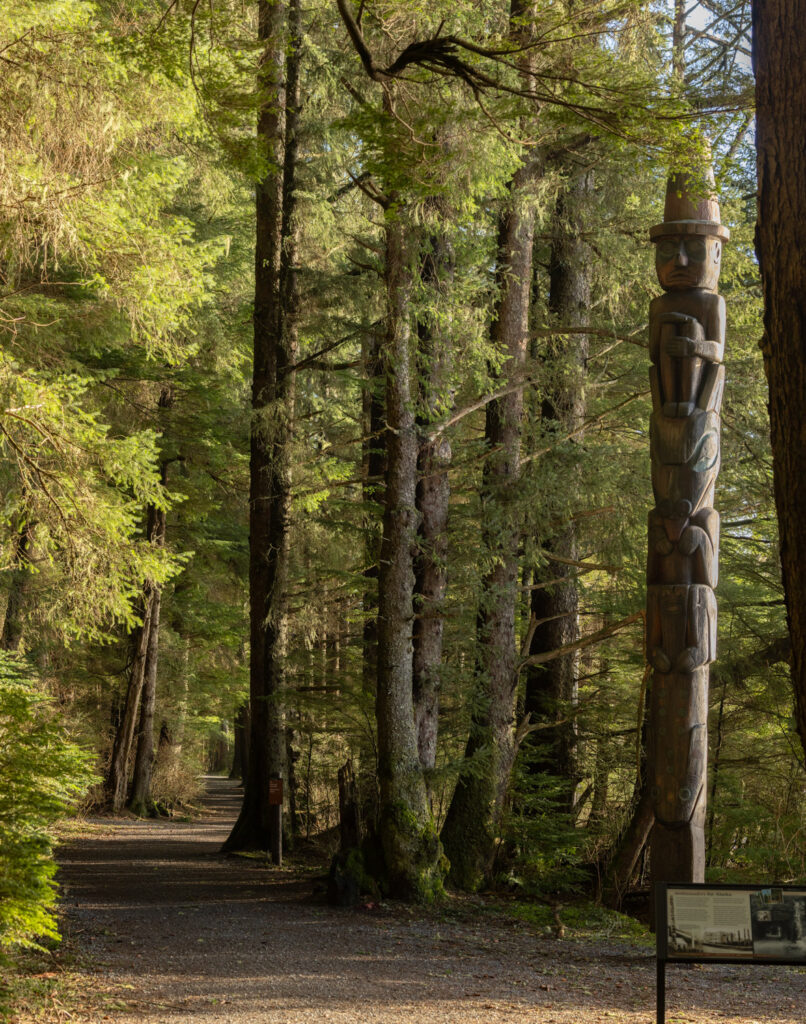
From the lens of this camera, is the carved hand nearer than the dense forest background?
No

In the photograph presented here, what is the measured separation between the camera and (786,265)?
3934mm

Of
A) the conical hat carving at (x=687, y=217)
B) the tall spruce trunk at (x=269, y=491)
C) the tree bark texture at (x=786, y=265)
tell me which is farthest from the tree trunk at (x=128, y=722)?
the tree bark texture at (x=786, y=265)

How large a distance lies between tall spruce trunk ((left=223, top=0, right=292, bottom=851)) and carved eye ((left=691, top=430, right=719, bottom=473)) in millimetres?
6460

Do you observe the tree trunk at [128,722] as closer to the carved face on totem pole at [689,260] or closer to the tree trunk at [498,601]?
the tree trunk at [498,601]

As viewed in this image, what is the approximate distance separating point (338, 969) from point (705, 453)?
533 cm

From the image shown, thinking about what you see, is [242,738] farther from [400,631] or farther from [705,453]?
[705,453]

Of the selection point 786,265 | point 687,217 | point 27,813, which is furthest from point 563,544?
point 786,265

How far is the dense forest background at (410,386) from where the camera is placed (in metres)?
8.71

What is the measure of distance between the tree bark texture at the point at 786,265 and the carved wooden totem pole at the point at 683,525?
16.7 feet

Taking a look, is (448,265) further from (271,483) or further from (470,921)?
(470,921)

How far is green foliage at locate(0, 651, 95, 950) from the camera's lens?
18.6ft

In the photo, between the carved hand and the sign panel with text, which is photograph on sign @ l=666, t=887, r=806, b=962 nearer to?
the sign panel with text

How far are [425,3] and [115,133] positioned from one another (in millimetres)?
3073

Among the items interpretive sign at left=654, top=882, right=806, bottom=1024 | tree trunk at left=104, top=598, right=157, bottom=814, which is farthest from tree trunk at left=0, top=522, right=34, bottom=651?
interpretive sign at left=654, top=882, right=806, bottom=1024
